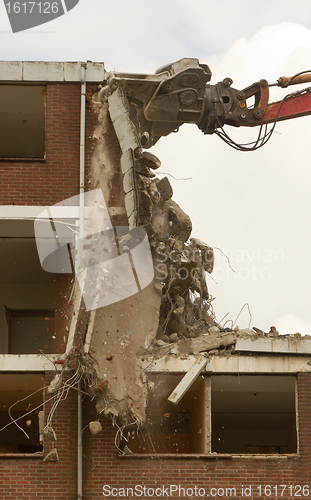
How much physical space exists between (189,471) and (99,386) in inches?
87.9

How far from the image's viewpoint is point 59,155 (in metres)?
11.5

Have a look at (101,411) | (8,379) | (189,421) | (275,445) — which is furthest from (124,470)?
(275,445)

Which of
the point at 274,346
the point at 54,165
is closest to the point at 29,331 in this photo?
the point at 54,165

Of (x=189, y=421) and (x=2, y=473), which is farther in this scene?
(x=189, y=421)

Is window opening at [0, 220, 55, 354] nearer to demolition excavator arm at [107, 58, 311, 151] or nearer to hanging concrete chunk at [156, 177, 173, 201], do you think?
hanging concrete chunk at [156, 177, 173, 201]

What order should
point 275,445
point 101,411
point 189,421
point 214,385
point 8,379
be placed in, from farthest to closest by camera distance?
point 275,445
point 189,421
point 214,385
point 8,379
point 101,411

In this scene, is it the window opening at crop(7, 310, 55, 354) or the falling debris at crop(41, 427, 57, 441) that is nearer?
the falling debris at crop(41, 427, 57, 441)

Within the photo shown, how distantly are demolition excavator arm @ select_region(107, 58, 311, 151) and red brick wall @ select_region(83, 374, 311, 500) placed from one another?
572 cm

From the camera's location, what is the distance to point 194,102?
1159cm

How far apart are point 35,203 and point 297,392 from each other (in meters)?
5.97

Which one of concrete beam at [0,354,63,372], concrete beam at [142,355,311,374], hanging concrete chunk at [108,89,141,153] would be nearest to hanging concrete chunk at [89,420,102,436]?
concrete beam at [0,354,63,372]

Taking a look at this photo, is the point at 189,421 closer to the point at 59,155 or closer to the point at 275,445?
the point at 275,445

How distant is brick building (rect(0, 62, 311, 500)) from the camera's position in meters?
10.3

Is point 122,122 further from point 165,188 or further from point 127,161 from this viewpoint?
point 165,188
